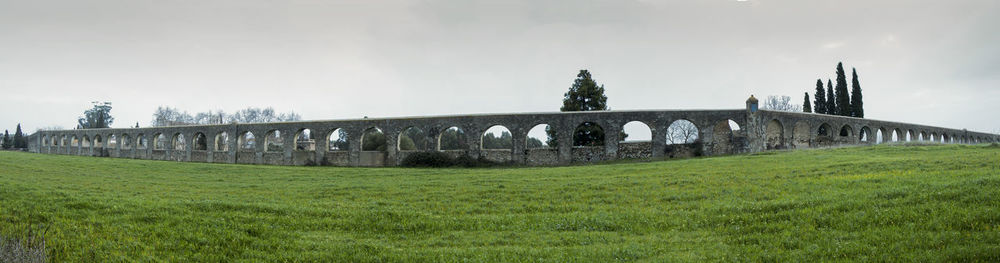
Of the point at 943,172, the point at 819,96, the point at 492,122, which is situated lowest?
the point at 943,172

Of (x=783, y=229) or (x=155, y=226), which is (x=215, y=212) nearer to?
(x=155, y=226)

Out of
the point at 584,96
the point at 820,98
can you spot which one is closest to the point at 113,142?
the point at 584,96

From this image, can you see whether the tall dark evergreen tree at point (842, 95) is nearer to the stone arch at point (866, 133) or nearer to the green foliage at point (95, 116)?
the stone arch at point (866, 133)

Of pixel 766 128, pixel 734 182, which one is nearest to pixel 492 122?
pixel 766 128

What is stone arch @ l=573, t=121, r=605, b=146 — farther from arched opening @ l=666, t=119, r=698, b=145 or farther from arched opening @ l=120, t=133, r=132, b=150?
arched opening @ l=120, t=133, r=132, b=150

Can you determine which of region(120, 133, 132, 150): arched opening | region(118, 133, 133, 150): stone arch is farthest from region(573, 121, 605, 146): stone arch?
region(120, 133, 132, 150): arched opening

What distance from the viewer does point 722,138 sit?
3266 cm

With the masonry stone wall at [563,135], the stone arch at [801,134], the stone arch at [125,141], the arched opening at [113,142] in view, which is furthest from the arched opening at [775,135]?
the arched opening at [113,142]

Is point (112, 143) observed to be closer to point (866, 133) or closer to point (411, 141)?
point (411, 141)

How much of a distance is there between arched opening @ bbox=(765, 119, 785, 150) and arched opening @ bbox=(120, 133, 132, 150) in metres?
58.3

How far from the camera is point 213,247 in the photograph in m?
7.97

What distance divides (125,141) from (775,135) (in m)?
63.0

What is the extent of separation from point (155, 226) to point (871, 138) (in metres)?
50.4

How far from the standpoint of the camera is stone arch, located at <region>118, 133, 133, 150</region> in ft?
177
